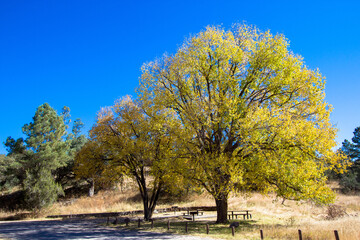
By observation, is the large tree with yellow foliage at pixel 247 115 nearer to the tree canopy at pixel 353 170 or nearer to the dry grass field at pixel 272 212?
the dry grass field at pixel 272 212

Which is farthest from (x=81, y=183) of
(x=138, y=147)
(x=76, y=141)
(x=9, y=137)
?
(x=138, y=147)

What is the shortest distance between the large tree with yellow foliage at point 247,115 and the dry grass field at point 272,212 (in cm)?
197

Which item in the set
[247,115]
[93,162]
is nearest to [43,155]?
[93,162]

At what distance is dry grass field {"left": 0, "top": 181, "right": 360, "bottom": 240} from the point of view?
42.8 ft

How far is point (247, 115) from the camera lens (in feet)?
48.6

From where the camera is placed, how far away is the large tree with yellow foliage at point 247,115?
47.9 ft

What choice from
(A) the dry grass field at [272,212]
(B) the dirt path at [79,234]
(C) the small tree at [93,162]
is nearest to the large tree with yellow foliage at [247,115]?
(A) the dry grass field at [272,212]

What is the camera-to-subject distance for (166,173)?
62.5ft

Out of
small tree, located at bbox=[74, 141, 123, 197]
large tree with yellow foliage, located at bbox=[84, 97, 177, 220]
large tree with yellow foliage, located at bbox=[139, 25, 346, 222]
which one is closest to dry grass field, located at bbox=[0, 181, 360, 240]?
large tree with yellow foliage, located at bbox=[139, 25, 346, 222]

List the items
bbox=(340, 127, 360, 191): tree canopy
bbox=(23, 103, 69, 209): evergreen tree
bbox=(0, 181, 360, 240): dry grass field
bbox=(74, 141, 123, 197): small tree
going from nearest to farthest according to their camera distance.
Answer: bbox=(0, 181, 360, 240): dry grass field → bbox=(74, 141, 123, 197): small tree → bbox=(23, 103, 69, 209): evergreen tree → bbox=(340, 127, 360, 191): tree canopy

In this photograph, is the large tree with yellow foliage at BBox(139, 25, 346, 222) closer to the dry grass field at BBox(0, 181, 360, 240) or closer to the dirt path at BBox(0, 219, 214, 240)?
the dry grass field at BBox(0, 181, 360, 240)

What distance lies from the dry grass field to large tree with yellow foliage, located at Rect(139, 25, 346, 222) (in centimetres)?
197

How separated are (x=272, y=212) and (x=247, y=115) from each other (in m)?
18.7

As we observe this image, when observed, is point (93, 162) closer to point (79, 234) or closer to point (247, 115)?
point (79, 234)
